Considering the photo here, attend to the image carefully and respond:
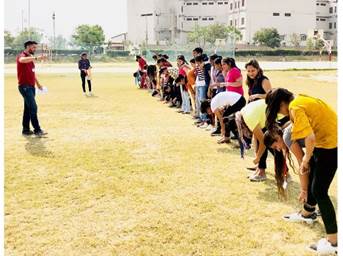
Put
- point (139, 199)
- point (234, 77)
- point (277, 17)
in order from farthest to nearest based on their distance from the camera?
point (277, 17)
point (234, 77)
point (139, 199)

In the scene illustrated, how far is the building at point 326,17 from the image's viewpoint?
108 m

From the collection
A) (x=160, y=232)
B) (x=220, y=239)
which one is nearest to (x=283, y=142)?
(x=220, y=239)

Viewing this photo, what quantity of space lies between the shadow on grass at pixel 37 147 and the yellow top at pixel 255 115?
11.9 ft

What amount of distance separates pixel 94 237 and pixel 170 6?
360ft

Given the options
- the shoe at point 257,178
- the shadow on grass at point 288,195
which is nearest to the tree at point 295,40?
the shoe at point 257,178

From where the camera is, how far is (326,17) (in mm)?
108562

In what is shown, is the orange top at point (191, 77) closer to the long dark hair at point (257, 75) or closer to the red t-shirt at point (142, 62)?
the long dark hair at point (257, 75)

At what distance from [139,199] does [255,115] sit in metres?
1.82

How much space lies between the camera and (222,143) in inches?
333

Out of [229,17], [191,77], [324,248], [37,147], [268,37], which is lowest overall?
[324,248]

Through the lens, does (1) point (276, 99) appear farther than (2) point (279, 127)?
No

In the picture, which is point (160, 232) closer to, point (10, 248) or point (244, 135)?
point (10, 248)

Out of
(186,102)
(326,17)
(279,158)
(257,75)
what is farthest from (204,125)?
(326,17)

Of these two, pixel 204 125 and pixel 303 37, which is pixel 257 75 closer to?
pixel 204 125
